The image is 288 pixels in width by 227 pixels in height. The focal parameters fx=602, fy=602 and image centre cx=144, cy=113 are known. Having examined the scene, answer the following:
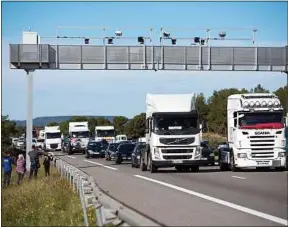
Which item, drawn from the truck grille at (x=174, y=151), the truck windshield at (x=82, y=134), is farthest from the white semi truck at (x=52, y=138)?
the truck grille at (x=174, y=151)

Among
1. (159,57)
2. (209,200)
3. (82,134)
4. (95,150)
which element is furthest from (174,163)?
(82,134)

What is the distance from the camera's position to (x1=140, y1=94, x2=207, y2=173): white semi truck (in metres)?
29.1

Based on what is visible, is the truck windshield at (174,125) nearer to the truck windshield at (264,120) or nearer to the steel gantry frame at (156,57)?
the truck windshield at (264,120)

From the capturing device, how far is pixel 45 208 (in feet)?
59.5

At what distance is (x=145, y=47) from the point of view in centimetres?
4712

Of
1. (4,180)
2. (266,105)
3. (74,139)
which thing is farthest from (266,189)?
(74,139)

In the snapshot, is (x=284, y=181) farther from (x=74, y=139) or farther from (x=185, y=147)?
(x=74, y=139)

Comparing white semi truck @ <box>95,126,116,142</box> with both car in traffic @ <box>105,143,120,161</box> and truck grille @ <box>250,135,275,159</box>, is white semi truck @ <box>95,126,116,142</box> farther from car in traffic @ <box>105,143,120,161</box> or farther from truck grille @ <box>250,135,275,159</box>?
truck grille @ <box>250,135,275,159</box>

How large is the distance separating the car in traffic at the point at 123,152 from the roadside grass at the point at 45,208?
70.3ft

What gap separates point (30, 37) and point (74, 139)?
95.0 feet

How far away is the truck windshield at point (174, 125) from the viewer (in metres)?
29.1

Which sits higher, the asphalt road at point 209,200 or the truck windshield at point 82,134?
the truck windshield at point 82,134

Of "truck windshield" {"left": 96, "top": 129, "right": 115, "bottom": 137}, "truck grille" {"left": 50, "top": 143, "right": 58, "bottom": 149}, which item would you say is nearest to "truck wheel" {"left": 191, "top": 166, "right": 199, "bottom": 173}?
"truck windshield" {"left": 96, "top": 129, "right": 115, "bottom": 137}

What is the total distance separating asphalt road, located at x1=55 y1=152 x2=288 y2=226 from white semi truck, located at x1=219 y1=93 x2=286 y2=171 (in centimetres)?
481
